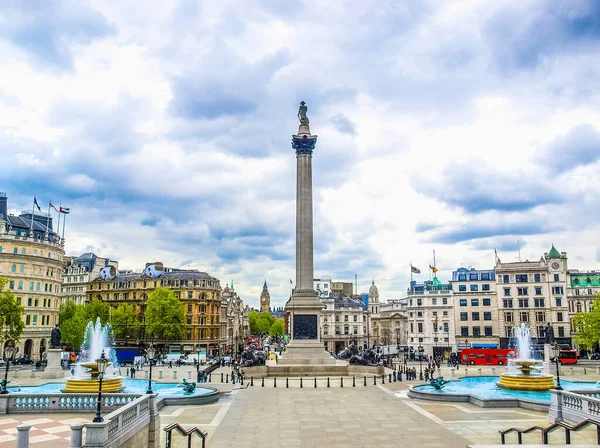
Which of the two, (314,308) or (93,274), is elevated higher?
(93,274)

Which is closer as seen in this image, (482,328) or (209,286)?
(482,328)

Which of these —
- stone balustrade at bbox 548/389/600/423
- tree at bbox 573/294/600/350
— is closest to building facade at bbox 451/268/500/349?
tree at bbox 573/294/600/350

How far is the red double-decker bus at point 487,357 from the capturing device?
69.2 m

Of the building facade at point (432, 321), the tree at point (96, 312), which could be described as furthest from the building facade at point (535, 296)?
the tree at point (96, 312)

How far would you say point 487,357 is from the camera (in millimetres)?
70375

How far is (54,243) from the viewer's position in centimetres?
8494

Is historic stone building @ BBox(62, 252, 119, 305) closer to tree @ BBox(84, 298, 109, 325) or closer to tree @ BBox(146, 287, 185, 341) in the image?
tree @ BBox(84, 298, 109, 325)

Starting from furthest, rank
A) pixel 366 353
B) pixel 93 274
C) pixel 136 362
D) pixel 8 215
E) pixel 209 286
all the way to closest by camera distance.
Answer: pixel 93 274 < pixel 209 286 < pixel 8 215 < pixel 136 362 < pixel 366 353

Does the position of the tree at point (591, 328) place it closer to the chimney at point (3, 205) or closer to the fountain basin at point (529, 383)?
the fountain basin at point (529, 383)

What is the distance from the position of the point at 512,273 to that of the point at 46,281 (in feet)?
262

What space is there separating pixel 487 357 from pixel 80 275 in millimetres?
87491

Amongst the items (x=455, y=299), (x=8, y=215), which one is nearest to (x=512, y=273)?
(x=455, y=299)

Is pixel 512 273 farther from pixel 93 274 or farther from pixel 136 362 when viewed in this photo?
pixel 93 274

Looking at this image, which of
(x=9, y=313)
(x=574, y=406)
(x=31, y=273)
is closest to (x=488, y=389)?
(x=574, y=406)
